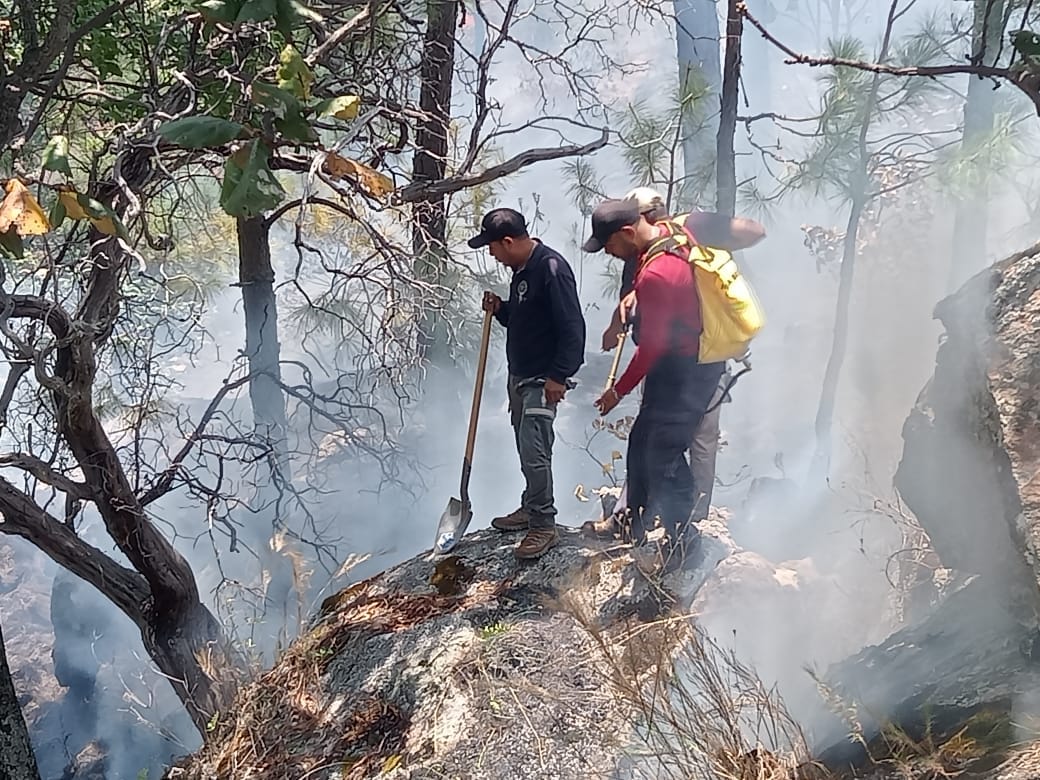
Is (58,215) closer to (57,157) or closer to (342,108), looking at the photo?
(57,157)

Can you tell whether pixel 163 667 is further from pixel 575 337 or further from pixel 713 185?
pixel 713 185

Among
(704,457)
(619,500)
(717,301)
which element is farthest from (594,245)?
(619,500)

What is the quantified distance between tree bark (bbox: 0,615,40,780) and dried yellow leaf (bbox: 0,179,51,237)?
99.0 inches

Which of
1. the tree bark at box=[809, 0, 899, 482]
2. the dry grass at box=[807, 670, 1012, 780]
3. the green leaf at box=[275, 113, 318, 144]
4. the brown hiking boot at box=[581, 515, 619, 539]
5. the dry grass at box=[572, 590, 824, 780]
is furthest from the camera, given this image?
the tree bark at box=[809, 0, 899, 482]

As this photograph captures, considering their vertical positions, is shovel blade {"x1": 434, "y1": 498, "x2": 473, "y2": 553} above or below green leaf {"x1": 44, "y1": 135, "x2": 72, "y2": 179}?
below

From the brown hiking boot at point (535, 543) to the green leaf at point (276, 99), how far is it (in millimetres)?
2397

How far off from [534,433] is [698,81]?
4.41 metres

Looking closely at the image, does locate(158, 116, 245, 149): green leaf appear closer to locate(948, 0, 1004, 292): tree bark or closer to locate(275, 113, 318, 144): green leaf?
locate(275, 113, 318, 144): green leaf

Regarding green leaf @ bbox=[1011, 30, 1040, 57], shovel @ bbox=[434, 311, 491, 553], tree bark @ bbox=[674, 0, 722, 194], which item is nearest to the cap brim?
shovel @ bbox=[434, 311, 491, 553]

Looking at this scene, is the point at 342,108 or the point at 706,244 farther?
the point at 706,244

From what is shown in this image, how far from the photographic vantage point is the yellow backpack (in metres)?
3.06

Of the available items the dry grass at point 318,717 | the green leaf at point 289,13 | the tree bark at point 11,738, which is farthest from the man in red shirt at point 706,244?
the tree bark at point 11,738

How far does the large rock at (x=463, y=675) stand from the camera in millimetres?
2600

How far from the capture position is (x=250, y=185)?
1525 mm
